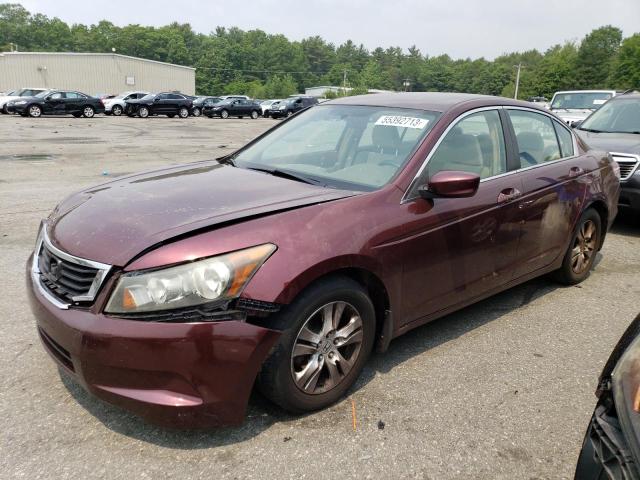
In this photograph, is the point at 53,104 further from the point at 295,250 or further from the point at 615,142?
the point at 295,250

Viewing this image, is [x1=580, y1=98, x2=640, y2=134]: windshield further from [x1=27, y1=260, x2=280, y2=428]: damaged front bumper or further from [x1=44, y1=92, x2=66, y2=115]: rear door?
[x1=44, y1=92, x2=66, y2=115]: rear door

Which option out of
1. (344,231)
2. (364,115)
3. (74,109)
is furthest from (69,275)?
(74,109)

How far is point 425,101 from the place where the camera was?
379cm

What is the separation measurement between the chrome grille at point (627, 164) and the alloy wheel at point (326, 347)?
5.15 m

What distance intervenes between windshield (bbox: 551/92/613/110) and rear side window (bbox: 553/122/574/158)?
40.1 feet

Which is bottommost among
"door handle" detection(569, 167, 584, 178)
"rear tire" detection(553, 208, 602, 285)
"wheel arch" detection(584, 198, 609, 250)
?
"rear tire" detection(553, 208, 602, 285)

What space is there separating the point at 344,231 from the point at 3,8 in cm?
14337

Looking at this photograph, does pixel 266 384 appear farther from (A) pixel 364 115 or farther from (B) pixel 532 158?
(B) pixel 532 158

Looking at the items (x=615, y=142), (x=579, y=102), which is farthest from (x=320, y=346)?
(x=579, y=102)

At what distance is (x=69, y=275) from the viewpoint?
2555 millimetres

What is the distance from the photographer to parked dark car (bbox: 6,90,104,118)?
2917 centimetres

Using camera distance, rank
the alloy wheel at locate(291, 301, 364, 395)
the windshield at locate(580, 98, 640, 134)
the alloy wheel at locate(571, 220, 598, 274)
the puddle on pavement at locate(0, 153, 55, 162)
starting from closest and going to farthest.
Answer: the alloy wheel at locate(291, 301, 364, 395) → the alloy wheel at locate(571, 220, 598, 274) → the windshield at locate(580, 98, 640, 134) → the puddle on pavement at locate(0, 153, 55, 162)

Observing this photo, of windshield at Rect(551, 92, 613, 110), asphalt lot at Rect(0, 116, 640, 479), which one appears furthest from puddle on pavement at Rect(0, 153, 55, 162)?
windshield at Rect(551, 92, 613, 110)

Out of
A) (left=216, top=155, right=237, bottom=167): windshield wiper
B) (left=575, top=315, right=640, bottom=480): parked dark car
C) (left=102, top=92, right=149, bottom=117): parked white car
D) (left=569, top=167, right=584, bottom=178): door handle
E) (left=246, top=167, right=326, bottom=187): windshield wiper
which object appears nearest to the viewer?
(left=575, top=315, right=640, bottom=480): parked dark car
